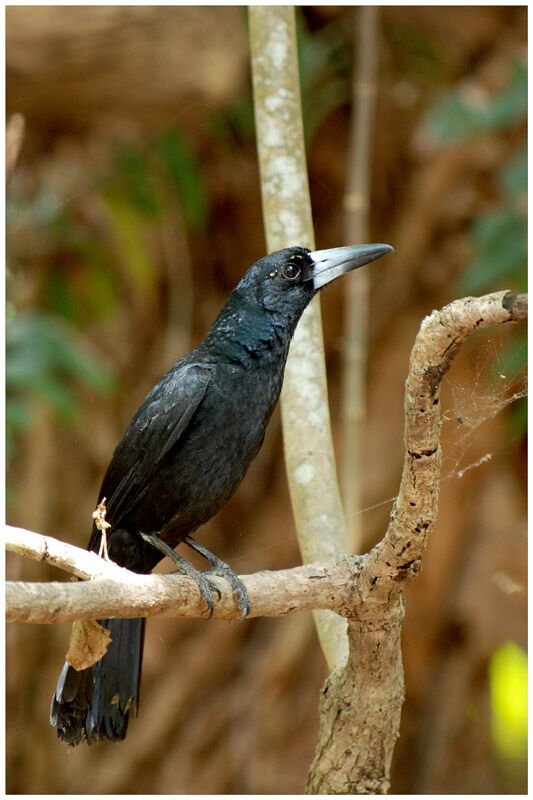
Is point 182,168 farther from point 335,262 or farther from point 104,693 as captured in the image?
point 104,693

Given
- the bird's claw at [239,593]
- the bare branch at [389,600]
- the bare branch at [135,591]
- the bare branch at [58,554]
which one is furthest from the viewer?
the bird's claw at [239,593]

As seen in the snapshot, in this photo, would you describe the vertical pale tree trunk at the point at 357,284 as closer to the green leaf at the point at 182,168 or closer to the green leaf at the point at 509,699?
the green leaf at the point at 182,168

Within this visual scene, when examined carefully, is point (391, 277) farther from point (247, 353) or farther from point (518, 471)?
point (247, 353)

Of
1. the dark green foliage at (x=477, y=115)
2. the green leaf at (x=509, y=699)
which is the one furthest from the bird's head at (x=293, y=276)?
the green leaf at (x=509, y=699)

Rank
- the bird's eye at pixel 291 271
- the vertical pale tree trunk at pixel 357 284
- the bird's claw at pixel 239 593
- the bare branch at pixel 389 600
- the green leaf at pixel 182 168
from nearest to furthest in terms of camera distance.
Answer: the bare branch at pixel 389 600 → the bird's claw at pixel 239 593 → the bird's eye at pixel 291 271 → the vertical pale tree trunk at pixel 357 284 → the green leaf at pixel 182 168

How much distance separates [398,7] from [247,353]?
321cm

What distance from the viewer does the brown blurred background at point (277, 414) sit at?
16.0 feet

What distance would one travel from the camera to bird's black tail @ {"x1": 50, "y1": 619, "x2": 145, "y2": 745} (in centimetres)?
259

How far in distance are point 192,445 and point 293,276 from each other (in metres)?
0.65

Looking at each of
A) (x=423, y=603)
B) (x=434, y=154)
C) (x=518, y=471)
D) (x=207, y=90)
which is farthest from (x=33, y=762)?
(x=434, y=154)

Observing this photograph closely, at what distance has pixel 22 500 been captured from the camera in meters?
5.28

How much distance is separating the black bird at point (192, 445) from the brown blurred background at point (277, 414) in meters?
2.07

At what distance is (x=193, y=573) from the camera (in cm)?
235

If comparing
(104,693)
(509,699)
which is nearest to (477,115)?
(104,693)
